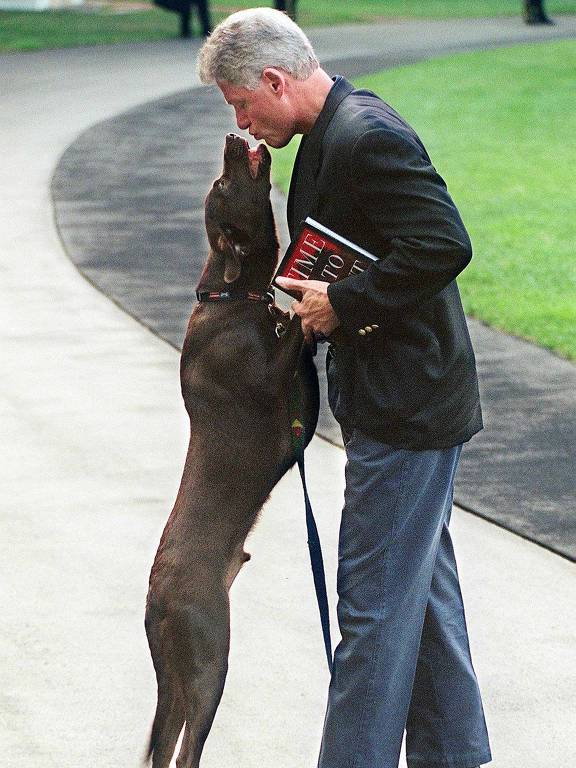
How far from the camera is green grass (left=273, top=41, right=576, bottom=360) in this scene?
A: 10641mm

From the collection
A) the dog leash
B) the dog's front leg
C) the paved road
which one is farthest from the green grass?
the dog's front leg

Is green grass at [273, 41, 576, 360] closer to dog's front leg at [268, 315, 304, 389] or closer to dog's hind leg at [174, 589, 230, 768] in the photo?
dog's front leg at [268, 315, 304, 389]

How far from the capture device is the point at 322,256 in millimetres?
3551

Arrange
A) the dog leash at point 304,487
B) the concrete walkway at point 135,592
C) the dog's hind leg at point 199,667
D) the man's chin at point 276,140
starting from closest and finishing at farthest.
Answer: the man's chin at point 276,140
the dog's hind leg at point 199,667
the dog leash at point 304,487
the concrete walkway at point 135,592

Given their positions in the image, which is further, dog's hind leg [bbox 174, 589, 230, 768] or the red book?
dog's hind leg [bbox 174, 589, 230, 768]

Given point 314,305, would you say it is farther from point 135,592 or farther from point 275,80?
point 135,592

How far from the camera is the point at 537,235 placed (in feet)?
43.9

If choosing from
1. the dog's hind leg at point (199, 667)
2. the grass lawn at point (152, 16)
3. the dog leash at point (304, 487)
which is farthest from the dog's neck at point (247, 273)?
the grass lawn at point (152, 16)

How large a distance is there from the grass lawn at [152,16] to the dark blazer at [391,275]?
97.2ft

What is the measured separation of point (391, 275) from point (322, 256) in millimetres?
202

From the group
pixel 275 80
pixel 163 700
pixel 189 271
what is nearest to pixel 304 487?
pixel 163 700

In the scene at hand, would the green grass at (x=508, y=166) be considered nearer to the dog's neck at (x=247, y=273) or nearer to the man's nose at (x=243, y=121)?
the dog's neck at (x=247, y=273)

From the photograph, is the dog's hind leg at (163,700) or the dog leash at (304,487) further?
the dog leash at (304,487)

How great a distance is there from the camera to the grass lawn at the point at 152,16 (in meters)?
35.1
